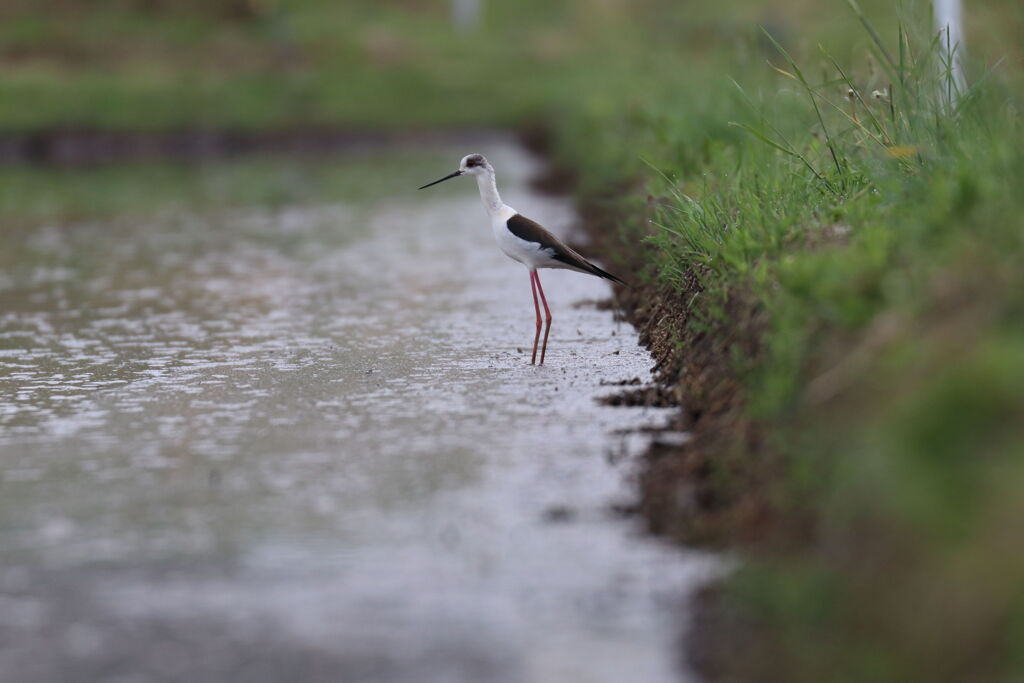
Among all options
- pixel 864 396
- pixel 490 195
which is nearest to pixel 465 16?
pixel 490 195

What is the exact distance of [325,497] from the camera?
651 centimetres

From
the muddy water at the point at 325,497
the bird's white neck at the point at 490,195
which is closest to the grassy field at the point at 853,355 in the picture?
the muddy water at the point at 325,497

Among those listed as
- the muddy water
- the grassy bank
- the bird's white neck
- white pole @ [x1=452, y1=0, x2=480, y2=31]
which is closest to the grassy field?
the grassy bank

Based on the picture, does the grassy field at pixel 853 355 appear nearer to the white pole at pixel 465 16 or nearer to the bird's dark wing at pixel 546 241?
the bird's dark wing at pixel 546 241

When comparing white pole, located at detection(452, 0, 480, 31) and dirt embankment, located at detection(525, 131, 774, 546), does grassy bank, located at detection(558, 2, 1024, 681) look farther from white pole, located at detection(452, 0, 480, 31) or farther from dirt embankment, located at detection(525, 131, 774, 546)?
white pole, located at detection(452, 0, 480, 31)

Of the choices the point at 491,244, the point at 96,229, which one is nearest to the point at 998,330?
the point at 491,244

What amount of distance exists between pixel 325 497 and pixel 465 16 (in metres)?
40.5

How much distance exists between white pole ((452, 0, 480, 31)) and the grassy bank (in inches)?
1434

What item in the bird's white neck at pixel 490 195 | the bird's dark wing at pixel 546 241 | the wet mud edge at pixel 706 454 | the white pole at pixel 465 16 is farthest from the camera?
the white pole at pixel 465 16

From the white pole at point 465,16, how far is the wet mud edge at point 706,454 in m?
35.9

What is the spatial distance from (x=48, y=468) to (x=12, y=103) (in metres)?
26.5

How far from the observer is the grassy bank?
425cm

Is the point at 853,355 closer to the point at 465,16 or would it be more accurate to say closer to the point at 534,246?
the point at 534,246

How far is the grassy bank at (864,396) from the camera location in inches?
167
